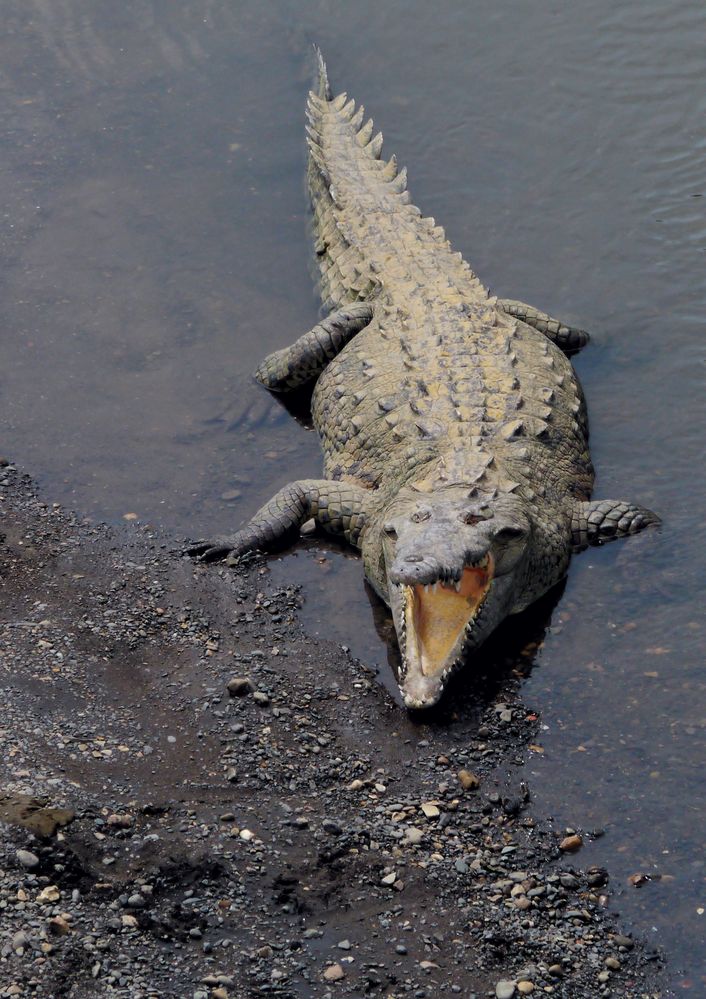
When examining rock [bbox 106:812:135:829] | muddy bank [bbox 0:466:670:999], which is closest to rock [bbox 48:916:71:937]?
muddy bank [bbox 0:466:670:999]

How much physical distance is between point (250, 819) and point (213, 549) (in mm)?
2422

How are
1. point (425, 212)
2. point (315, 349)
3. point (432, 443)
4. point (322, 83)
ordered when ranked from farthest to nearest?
1. point (322, 83)
2. point (425, 212)
3. point (315, 349)
4. point (432, 443)

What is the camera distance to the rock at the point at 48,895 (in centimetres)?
563

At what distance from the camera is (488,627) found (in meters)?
7.58

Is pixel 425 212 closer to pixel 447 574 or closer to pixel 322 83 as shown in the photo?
pixel 322 83

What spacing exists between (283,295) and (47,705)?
5.07m

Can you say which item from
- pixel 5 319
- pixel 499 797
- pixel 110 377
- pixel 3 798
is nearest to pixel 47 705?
pixel 3 798

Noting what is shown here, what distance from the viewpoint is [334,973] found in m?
5.65

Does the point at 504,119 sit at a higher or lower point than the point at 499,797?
higher

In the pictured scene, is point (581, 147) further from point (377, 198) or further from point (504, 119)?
point (377, 198)

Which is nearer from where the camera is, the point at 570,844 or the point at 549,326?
the point at 570,844

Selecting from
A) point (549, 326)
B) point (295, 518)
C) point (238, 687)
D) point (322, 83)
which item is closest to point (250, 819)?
point (238, 687)

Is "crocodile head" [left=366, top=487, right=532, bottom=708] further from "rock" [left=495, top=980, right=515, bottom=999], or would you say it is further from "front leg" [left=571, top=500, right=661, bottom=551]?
"rock" [left=495, top=980, right=515, bottom=999]

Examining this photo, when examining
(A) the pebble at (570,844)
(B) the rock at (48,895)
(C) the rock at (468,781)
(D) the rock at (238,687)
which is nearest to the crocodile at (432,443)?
(C) the rock at (468,781)
